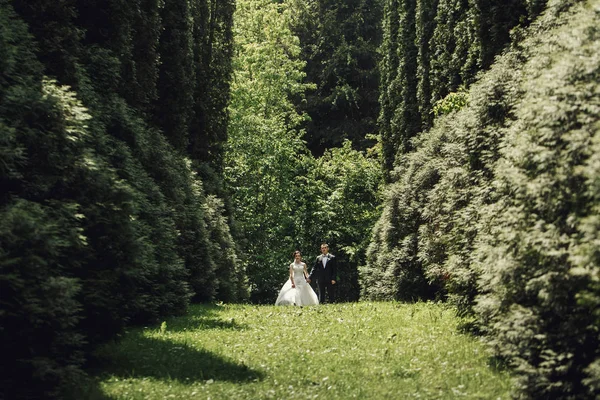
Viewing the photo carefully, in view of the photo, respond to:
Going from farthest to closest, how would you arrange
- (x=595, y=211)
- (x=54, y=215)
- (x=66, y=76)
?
(x=66, y=76) → (x=54, y=215) → (x=595, y=211)

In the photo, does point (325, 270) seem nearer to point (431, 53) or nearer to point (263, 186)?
point (431, 53)

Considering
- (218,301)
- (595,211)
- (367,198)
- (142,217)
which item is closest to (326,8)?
(367,198)

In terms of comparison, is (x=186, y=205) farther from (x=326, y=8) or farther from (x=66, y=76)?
(x=326, y=8)

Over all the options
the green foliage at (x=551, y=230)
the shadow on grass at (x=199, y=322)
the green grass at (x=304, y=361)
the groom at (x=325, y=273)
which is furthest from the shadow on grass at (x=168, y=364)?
the groom at (x=325, y=273)

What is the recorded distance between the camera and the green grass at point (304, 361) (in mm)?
8922

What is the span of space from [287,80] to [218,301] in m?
22.1

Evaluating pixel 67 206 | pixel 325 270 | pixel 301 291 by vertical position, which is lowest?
pixel 301 291

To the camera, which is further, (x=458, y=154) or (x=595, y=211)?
(x=458, y=154)

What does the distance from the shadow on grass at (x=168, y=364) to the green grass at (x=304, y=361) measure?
1 centimetres

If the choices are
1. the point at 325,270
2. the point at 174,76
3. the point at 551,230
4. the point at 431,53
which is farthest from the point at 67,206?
the point at 431,53

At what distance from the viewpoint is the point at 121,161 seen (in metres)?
13.8

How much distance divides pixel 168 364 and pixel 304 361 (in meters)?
1.84

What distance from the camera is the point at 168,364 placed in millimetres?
10766

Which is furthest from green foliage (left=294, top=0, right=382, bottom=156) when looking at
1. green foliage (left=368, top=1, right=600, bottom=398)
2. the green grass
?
green foliage (left=368, top=1, right=600, bottom=398)
